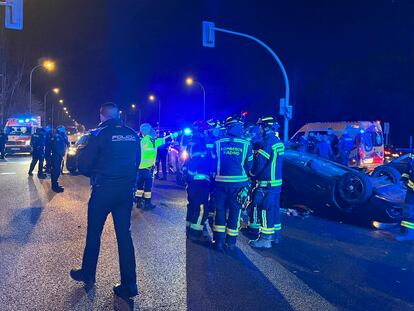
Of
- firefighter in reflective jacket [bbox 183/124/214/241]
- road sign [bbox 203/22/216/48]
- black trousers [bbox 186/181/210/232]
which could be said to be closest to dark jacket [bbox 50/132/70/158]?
firefighter in reflective jacket [bbox 183/124/214/241]

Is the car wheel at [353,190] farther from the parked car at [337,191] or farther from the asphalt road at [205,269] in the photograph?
the asphalt road at [205,269]

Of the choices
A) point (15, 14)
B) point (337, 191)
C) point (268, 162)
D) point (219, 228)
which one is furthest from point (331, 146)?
point (15, 14)

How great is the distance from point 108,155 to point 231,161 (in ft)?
7.20

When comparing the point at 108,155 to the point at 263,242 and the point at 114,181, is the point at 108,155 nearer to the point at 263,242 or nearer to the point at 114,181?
the point at 114,181

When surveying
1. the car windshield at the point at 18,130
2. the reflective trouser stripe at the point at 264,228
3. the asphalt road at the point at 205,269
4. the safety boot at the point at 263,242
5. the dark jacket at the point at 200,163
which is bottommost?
the asphalt road at the point at 205,269

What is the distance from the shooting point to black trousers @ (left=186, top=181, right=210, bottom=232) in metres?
6.59

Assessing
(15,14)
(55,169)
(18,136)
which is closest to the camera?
A: (55,169)

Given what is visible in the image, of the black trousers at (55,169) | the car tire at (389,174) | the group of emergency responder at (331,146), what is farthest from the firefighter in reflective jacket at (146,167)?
the group of emergency responder at (331,146)

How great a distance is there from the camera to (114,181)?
14.3ft

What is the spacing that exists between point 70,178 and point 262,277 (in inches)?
421

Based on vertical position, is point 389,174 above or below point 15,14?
below

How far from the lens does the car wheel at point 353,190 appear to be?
771 cm

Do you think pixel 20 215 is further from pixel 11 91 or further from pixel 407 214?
pixel 11 91

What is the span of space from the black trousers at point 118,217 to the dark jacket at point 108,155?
0.09 m
